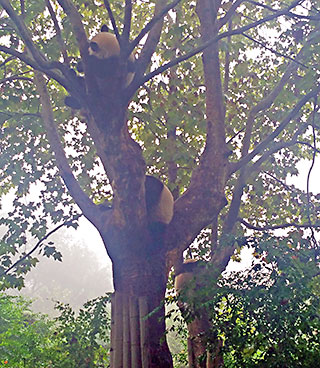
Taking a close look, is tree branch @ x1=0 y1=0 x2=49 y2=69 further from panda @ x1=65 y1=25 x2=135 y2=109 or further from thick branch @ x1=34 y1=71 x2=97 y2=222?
thick branch @ x1=34 y1=71 x2=97 y2=222

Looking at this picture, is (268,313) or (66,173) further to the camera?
(66,173)

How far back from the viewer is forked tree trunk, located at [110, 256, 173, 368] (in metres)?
4.89

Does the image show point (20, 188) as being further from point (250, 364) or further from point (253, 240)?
point (250, 364)

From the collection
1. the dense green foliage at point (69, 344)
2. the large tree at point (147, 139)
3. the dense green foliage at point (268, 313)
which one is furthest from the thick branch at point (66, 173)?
the dense green foliage at point (268, 313)

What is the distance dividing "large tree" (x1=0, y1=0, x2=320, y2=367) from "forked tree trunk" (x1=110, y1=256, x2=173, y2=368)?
0.01m

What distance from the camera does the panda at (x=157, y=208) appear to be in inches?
223

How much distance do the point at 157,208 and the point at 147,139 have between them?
2959mm

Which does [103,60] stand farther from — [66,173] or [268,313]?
[268,313]

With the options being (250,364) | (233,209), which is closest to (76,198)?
(233,209)

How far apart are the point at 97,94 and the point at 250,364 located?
360cm

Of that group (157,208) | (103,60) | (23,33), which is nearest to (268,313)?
(157,208)

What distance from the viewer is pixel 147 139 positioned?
8438 mm

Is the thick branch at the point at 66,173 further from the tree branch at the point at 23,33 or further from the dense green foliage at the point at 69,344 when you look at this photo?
the dense green foliage at the point at 69,344

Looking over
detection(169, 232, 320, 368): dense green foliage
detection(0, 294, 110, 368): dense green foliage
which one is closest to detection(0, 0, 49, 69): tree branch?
detection(169, 232, 320, 368): dense green foliage
